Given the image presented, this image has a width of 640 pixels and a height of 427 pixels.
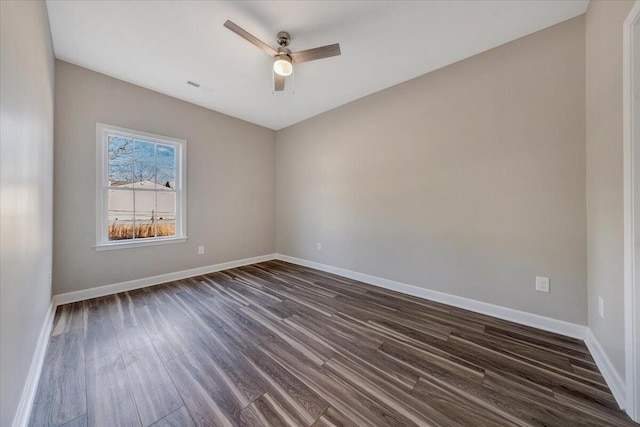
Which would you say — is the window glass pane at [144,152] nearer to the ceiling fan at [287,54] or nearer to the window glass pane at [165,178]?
the window glass pane at [165,178]

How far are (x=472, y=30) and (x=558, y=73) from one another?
2.74ft

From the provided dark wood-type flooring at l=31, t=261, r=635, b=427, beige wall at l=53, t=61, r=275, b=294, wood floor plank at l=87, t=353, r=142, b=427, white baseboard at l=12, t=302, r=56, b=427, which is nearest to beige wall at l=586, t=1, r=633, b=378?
dark wood-type flooring at l=31, t=261, r=635, b=427

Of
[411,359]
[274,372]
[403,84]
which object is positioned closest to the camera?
[274,372]

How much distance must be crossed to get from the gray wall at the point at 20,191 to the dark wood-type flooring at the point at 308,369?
38 centimetres

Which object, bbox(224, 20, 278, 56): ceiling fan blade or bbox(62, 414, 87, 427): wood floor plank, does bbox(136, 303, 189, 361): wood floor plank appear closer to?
bbox(62, 414, 87, 427): wood floor plank

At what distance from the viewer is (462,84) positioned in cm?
250

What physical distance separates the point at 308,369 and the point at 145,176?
3.36 m

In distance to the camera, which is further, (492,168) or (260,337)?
(492,168)

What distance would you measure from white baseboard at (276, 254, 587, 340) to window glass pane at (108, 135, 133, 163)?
3484 mm

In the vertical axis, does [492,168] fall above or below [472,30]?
below

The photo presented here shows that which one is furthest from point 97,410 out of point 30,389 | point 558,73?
point 558,73

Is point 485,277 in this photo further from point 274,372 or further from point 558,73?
point 274,372

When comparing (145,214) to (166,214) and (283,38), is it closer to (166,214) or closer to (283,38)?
(166,214)

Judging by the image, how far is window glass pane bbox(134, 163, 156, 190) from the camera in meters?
3.19
